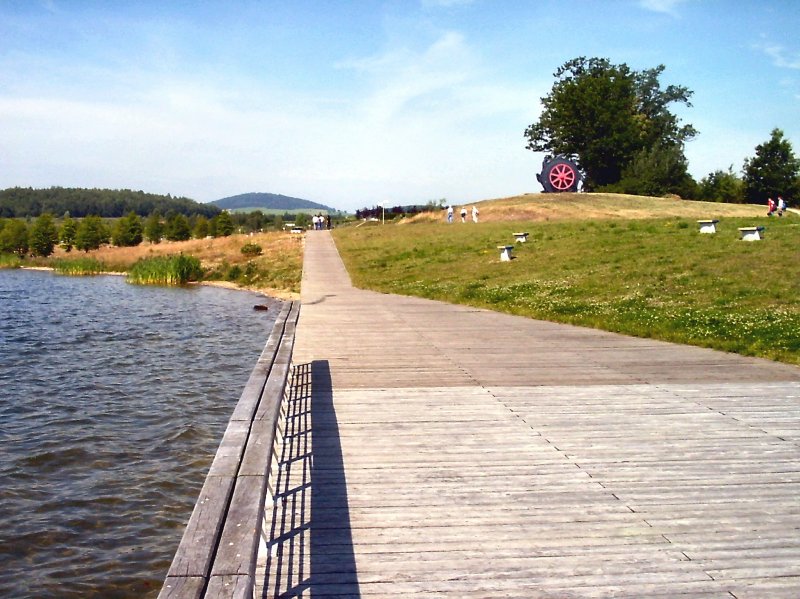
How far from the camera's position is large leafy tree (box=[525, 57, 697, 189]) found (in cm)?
7538

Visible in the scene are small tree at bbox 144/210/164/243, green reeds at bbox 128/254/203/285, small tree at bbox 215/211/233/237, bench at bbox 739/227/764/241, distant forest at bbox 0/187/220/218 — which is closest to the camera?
bench at bbox 739/227/764/241

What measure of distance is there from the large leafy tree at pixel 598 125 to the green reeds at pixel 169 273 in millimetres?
50122

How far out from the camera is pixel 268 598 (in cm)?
416

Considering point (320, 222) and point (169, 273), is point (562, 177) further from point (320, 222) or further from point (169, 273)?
point (169, 273)

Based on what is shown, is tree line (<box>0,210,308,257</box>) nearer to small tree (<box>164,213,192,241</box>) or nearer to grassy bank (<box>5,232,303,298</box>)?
small tree (<box>164,213,192,241</box>)

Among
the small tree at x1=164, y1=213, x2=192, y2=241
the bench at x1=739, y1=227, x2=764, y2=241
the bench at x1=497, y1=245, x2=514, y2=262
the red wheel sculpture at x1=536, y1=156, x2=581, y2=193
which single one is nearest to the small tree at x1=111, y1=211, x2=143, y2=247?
the small tree at x1=164, y1=213, x2=192, y2=241

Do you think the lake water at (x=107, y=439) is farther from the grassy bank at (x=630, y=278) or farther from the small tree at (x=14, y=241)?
the small tree at (x=14, y=241)

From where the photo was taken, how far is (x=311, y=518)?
521 centimetres

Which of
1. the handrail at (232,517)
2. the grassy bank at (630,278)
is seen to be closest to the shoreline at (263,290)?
the grassy bank at (630,278)

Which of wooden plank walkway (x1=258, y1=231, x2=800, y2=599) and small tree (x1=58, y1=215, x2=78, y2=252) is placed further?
small tree (x1=58, y1=215, x2=78, y2=252)

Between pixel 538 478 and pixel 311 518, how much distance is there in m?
2.02

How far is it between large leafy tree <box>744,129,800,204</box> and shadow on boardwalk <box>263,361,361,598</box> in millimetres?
69080

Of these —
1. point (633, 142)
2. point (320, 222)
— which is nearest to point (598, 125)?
point (633, 142)

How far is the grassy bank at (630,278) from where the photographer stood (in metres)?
13.6
